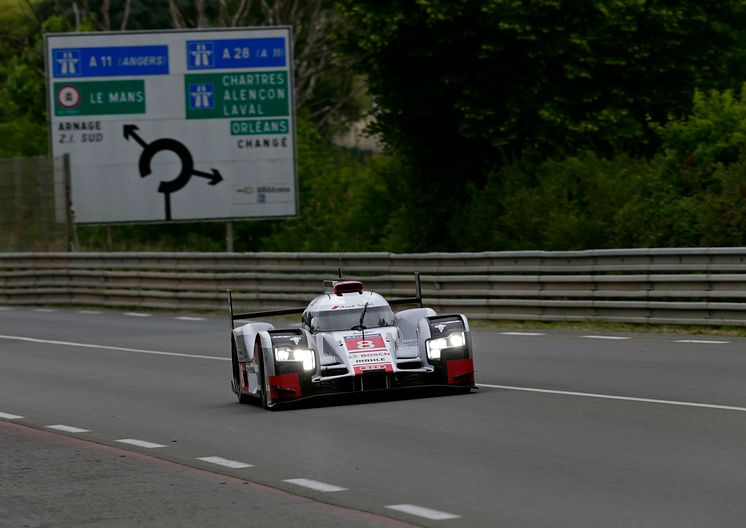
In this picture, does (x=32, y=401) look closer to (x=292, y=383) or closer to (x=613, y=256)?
(x=292, y=383)

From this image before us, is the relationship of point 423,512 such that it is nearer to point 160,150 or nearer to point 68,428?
point 68,428

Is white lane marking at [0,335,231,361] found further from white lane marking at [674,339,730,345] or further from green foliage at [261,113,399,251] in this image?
green foliage at [261,113,399,251]

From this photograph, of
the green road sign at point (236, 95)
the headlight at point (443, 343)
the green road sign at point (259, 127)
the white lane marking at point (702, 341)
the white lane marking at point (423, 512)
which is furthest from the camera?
the green road sign at point (259, 127)

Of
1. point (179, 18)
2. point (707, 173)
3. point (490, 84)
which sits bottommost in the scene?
point (707, 173)

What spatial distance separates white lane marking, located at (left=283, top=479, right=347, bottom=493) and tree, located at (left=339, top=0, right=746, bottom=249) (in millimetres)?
25852

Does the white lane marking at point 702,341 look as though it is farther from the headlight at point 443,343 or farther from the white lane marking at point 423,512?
the white lane marking at point 423,512

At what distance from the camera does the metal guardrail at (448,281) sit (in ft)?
69.5

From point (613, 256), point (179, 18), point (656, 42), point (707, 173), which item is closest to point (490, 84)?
point (656, 42)

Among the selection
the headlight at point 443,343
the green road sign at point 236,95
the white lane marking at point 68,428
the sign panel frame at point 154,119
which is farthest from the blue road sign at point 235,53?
the white lane marking at point 68,428

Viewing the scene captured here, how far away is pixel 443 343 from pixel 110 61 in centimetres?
2292

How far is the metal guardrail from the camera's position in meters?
21.2

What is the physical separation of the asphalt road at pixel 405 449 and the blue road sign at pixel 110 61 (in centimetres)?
1733

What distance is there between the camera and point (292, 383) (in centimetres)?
1379

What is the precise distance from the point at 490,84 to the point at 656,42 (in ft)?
13.8
